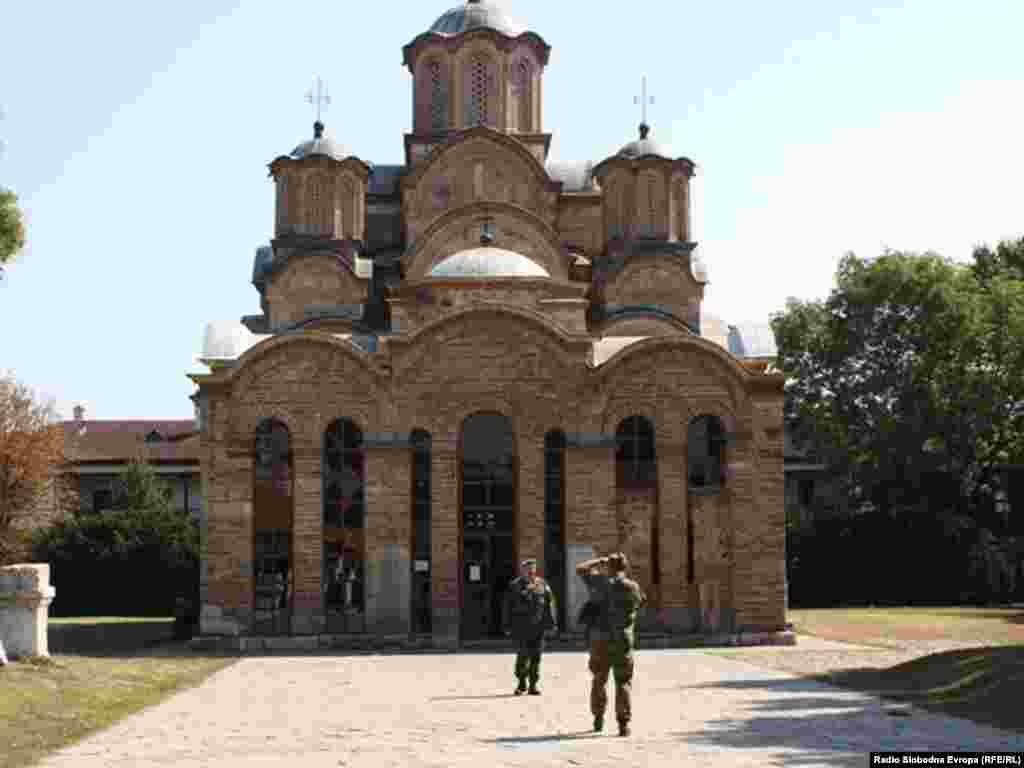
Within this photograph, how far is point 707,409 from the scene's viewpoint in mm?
29922

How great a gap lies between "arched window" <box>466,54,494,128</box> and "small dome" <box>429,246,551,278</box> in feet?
23.3

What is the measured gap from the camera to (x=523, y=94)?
39375mm

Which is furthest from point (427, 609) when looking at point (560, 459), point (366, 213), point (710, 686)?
point (366, 213)

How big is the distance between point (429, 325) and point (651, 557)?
6820 millimetres

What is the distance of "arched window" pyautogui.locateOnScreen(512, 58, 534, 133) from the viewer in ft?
129

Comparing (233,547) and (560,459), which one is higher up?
(560,459)

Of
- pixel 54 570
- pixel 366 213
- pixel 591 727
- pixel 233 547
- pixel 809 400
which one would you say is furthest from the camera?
pixel 809 400

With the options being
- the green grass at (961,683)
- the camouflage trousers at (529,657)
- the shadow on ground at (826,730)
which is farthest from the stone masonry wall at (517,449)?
the shadow on ground at (826,730)

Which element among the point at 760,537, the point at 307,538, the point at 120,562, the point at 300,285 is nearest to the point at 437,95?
the point at 300,285

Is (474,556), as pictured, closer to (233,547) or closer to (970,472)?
(233,547)

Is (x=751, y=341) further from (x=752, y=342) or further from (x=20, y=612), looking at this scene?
→ (x=20, y=612)

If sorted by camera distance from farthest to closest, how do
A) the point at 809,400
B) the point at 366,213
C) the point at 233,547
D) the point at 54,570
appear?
the point at 809,400
the point at 54,570
the point at 366,213
the point at 233,547

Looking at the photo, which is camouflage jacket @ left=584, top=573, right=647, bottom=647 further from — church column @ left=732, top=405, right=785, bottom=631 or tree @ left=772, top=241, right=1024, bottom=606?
tree @ left=772, top=241, right=1024, bottom=606

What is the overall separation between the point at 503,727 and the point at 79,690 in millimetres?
6374
